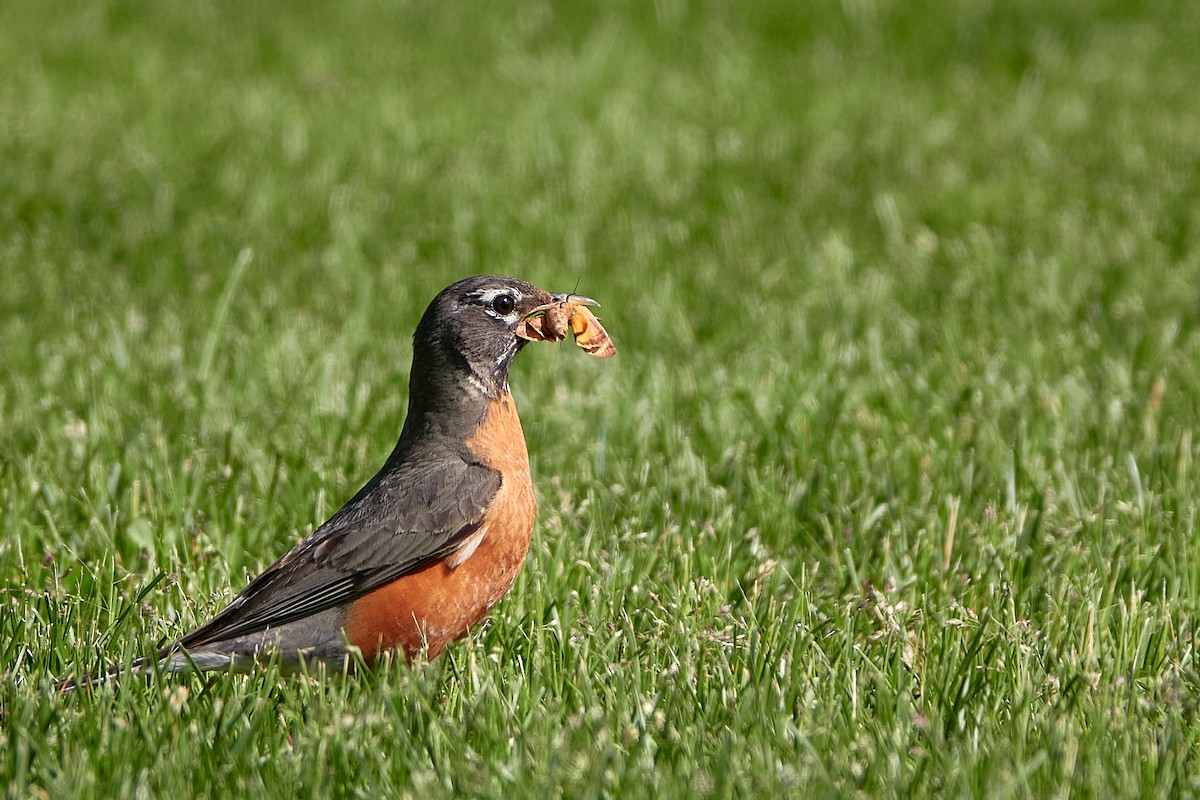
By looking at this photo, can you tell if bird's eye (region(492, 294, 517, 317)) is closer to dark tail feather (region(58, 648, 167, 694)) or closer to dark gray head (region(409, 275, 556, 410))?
dark gray head (region(409, 275, 556, 410))

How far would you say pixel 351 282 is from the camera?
23.2ft

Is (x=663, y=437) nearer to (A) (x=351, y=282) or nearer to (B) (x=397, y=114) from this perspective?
(A) (x=351, y=282)

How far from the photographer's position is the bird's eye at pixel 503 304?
3.79m

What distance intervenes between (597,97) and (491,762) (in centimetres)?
749

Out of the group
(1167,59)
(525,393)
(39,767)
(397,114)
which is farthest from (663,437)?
(1167,59)

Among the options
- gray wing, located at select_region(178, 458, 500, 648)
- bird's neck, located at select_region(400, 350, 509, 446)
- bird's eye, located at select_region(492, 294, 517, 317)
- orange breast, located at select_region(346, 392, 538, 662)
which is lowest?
orange breast, located at select_region(346, 392, 538, 662)

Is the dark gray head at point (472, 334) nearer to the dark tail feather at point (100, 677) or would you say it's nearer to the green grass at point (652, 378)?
the green grass at point (652, 378)

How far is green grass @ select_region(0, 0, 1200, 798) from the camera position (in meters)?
3.06

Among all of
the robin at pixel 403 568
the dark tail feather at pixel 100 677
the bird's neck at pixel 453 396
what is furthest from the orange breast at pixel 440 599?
the dark tail feather at pixel 100 677

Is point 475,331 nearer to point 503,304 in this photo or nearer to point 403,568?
point 503,304

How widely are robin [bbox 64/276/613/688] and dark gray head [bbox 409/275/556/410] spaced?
0.08ft

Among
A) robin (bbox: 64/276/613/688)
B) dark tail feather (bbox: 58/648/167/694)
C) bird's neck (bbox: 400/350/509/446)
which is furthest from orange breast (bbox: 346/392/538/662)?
dark tail feather (bbox: 58/648/167/694)

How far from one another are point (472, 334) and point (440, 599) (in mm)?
702

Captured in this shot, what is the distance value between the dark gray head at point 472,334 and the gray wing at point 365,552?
0.84 ft
